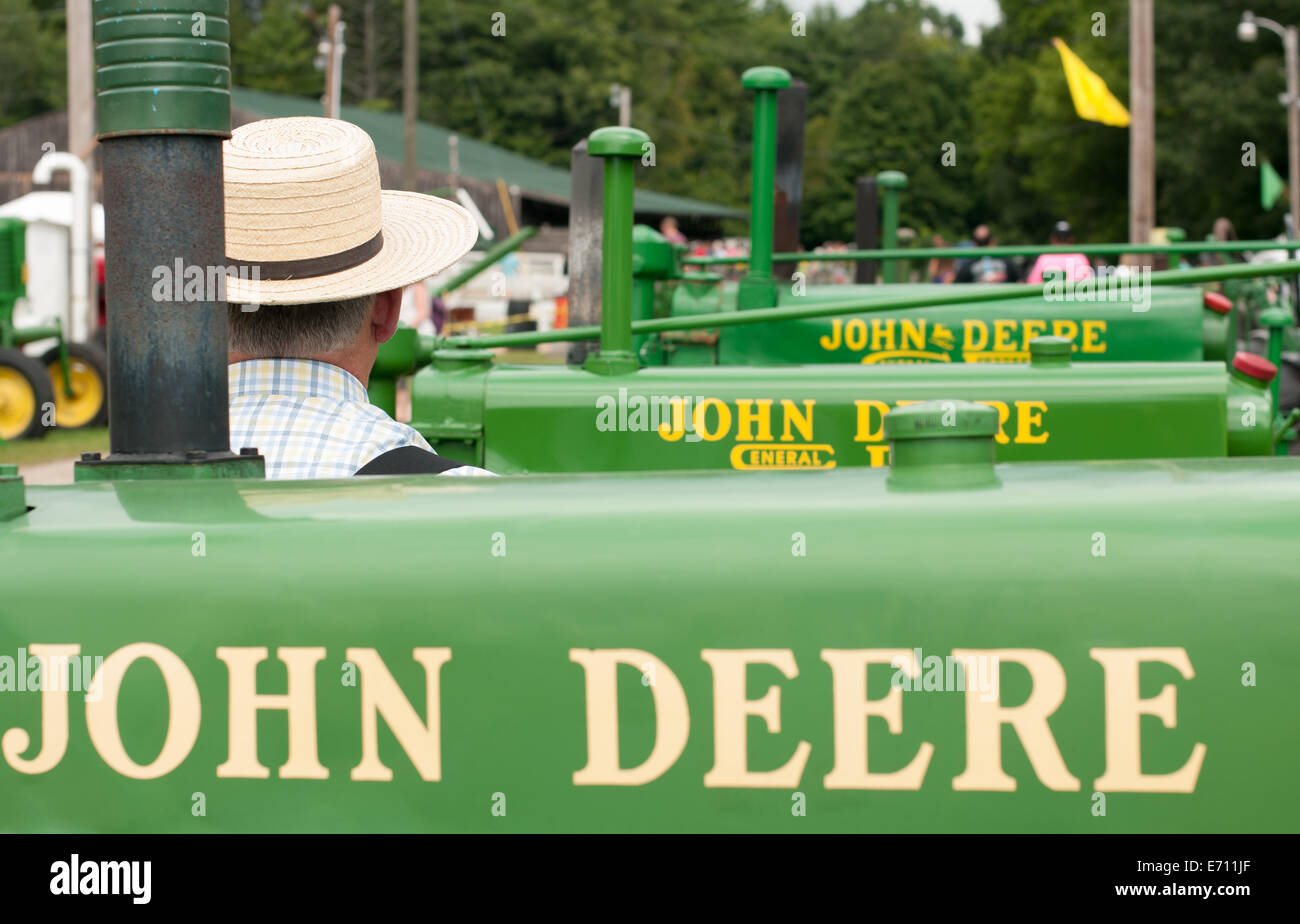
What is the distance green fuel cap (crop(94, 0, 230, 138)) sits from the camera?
5.32ft

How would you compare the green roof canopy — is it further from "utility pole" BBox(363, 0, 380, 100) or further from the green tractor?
the green tractor

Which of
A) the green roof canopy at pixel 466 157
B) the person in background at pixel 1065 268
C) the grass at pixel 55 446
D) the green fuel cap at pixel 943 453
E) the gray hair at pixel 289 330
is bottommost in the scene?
the grass at pixel 55 446

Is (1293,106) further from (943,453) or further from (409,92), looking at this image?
(943,453)


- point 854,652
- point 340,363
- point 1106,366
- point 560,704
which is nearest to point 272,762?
point 560,704

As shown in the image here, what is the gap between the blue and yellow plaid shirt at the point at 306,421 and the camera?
7.13ft

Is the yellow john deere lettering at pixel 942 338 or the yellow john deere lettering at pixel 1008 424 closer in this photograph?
the yellow john deere lettering at pixel 1008 424

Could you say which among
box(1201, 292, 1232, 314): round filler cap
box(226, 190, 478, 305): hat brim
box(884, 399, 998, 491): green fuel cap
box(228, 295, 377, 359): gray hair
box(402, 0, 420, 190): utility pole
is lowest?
box(884, 399, 998, 491): green fuel cap

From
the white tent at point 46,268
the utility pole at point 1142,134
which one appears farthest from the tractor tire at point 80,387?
the utility pole at point 1142,134

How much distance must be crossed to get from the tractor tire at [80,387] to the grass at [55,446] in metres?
0.09

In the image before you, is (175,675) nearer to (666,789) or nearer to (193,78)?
(666,789)

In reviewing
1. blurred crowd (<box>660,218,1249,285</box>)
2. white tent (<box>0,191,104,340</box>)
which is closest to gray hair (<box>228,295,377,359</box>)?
blurred crowd (<box>660,218,1249,285</box>)

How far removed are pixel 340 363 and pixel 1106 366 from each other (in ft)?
6.49

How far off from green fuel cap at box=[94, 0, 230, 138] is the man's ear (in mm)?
749

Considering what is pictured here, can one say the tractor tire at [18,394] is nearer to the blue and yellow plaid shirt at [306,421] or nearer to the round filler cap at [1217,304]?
the round filler cap at [1217,304]
